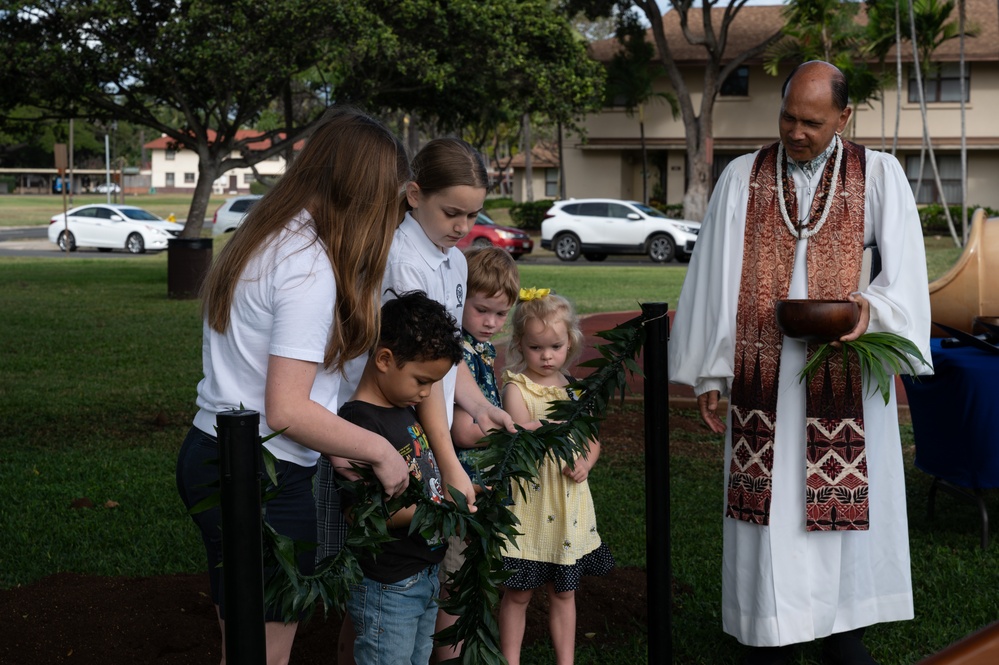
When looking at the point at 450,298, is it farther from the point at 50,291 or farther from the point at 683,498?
the point at 50,291

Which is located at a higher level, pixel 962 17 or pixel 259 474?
pixel 962 17

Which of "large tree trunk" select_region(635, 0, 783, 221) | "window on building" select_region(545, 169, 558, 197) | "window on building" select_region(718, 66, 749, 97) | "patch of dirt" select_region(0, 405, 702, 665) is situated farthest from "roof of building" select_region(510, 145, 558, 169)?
"patch of dirt" select_region(0, 405, 702, 665)

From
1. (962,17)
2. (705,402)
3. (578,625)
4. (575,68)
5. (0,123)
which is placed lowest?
(578,625)

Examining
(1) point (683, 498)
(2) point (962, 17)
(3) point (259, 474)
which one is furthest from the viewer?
(2) point (962, 17)

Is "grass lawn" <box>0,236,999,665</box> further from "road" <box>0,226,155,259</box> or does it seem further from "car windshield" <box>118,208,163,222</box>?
"car windshield" <box>118,208,163,222</box>

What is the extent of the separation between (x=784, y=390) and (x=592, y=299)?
12966mm

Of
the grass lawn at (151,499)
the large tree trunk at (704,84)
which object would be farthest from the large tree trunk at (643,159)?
the grass lawn at (151,499)

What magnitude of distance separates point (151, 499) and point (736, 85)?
3538cm

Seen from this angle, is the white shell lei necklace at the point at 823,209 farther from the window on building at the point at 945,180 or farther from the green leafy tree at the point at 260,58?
the window on building at the point at 945,180

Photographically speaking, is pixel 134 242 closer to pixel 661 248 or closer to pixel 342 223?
pixel 661 248

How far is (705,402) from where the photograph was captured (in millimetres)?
4168

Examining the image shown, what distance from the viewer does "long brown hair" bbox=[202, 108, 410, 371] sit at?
272cm

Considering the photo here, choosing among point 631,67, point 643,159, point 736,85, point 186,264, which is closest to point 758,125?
point 736,85

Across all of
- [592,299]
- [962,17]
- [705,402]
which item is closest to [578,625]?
[705,402]
